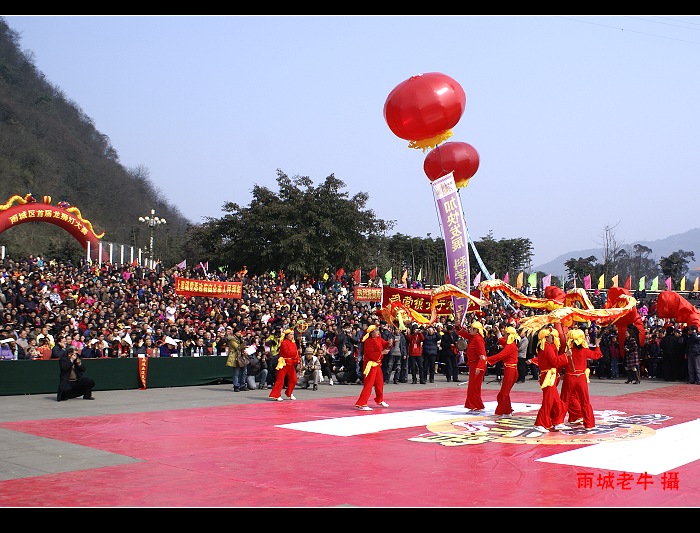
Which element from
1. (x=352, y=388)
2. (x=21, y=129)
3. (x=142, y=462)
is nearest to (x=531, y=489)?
(x=142, y=462)

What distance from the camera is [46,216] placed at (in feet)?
111

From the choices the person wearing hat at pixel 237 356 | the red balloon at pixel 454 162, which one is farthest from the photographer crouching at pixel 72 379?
the red balloon at pixel 454 162

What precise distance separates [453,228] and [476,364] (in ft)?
19.2

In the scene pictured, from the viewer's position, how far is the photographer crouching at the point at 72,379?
49.8 feet

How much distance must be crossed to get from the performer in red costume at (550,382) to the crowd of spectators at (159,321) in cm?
490

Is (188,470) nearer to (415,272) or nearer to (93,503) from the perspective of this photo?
(93,503)

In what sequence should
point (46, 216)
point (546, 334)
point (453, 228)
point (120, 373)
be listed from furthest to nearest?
point (46, 216) → point (453, 228) → point (120, 373) → point (546, 334)

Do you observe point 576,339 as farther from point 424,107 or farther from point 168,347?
point 168,347

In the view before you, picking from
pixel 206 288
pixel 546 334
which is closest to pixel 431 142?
pixel 546 334

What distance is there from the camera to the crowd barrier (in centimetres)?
1600

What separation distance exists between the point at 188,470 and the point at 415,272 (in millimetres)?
58248

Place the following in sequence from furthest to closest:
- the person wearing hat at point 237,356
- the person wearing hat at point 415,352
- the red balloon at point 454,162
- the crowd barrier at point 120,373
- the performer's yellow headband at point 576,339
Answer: the person wearing hat at point 415,352 < the red balloon at point 454,162 < the person wearing hat at point 237,356 < the crowd barrier at point 120,373 < the performer's yellow headband at point 576,339

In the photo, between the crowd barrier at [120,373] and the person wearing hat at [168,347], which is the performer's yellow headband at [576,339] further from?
the person wearing hat at [168,347]
